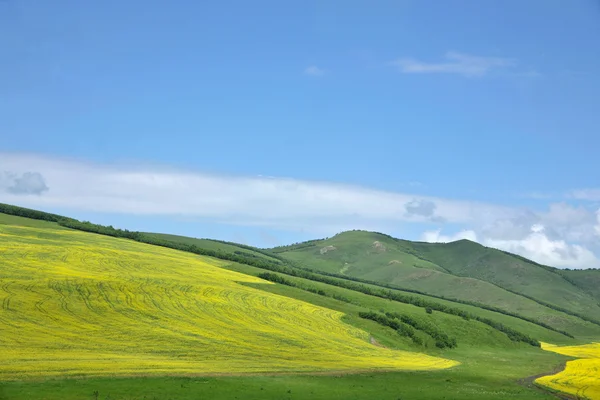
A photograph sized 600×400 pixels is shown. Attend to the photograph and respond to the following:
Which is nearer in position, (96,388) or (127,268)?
(96,388)

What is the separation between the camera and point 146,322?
79125mm

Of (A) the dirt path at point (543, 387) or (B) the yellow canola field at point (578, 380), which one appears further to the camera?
(B) the yellow canola field at point (578, 380)

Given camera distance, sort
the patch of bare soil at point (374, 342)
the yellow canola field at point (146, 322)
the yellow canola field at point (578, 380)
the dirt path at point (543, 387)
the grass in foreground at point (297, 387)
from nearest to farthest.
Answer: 1. the grass in foreground at point (297, 387)
2. the yellow canola field at point (146, 322)
3. the dirt path at point (543, 387)
4. the yellow canola field at point (578, 380)
5. the patch of bare soil at point (374, 342)

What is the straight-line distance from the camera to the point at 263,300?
4227 inches

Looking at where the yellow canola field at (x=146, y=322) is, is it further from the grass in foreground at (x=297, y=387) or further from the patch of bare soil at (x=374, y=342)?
the grass in foreground at (x=297, y=387)

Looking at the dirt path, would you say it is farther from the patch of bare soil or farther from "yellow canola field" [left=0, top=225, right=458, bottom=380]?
the patch of bare soil

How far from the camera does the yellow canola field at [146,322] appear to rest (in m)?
61.5

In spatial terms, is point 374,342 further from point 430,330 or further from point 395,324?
point 430,330

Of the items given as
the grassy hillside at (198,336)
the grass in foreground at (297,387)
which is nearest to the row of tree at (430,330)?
the grassy hillside at (198,336)

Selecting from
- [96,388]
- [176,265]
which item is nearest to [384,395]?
[96,388]

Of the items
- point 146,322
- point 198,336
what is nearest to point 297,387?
point 198,336

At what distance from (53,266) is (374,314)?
2107 inches

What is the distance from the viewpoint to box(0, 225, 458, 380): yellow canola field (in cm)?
6147

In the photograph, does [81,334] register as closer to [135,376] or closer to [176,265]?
[135,376]
